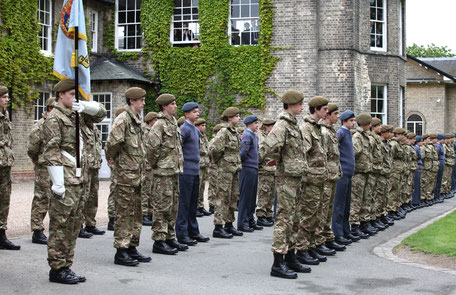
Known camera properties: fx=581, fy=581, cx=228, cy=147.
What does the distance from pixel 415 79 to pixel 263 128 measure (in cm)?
3111

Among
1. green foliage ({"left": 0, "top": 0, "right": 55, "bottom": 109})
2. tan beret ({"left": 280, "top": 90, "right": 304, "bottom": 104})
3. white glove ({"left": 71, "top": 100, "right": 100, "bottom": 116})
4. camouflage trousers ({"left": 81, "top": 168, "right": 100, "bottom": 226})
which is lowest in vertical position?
camouflage trousers ({"left": 81, "top": 168, "right": 100, "bottom": 226})

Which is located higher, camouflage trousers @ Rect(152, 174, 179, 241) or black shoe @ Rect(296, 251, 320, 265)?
camouflage trousers @ Rect(152, 174, 179, 241)

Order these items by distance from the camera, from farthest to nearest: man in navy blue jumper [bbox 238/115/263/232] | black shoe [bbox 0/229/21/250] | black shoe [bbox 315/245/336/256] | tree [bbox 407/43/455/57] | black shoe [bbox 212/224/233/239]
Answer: tree [bbox 407/43/455/57] < man in navy blue jumper [bbox 238/115/263/232] < black shoe [bbox 212/224/233/239] < black shoe [bbox 315/245/336/256] < black shoe [bbox 0/229/21/250]

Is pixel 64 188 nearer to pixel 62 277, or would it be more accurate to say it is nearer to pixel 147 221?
pixel 62 277

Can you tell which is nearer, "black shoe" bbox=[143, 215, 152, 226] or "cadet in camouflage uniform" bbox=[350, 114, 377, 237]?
"cadet in camouflage uniform" bbox=[350, 114, 377, 237]

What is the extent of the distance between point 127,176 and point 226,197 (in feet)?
11.7

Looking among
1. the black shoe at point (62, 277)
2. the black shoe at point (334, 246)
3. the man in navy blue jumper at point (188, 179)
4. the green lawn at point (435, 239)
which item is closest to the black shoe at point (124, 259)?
the black shoe at point (62, 277)

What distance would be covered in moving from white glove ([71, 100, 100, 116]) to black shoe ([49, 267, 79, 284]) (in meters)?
1.78

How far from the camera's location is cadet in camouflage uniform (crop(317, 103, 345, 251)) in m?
8.79

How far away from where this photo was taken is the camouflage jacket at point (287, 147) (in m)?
7.44

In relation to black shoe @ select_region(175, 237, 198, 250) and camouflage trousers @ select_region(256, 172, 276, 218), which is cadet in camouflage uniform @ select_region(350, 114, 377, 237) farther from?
black shoe @ select_region(175, 237, 198, 250)

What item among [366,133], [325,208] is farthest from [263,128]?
[325,208]

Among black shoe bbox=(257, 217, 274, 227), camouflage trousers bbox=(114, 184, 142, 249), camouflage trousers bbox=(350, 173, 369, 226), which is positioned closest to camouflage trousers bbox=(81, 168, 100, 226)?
camouflage trousers bbox=(114, 184, 142, 249)

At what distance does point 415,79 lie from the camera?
42094 mm
